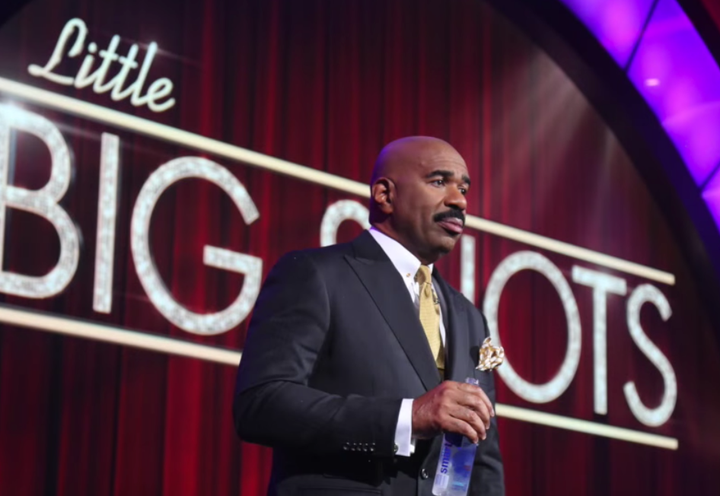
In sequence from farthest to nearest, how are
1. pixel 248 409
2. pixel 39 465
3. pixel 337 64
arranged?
pixel 337 64 < pixel 39 465 < pixel 248 409

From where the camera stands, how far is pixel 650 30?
6395mm

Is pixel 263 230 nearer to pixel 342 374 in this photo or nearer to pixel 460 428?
pixel 342 374

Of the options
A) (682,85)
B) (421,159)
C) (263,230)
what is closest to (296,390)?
(421,159)

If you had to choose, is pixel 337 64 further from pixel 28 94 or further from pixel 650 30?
pixel 650 30

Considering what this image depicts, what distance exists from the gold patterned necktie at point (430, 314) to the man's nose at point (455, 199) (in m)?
0.16

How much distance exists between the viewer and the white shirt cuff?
2.44 meters

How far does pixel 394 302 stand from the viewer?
2721mm

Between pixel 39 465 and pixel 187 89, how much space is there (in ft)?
5.01

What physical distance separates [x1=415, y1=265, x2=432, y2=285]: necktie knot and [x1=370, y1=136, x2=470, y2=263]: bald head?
0.02m

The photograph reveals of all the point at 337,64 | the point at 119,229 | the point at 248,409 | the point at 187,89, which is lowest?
the point at 248,409

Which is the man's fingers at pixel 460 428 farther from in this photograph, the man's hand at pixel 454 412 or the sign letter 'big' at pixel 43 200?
the sign letter 'big' at pixel 43 200

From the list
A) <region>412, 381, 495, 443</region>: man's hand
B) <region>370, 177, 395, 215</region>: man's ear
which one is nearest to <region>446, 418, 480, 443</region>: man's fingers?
<region>412, 381, 495, 443</region>: man's hand

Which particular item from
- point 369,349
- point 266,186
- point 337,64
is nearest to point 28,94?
point 266,186

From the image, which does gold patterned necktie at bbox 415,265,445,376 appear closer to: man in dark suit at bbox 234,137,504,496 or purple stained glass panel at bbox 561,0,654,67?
man in dark suit at bbox 234,137,504,496
